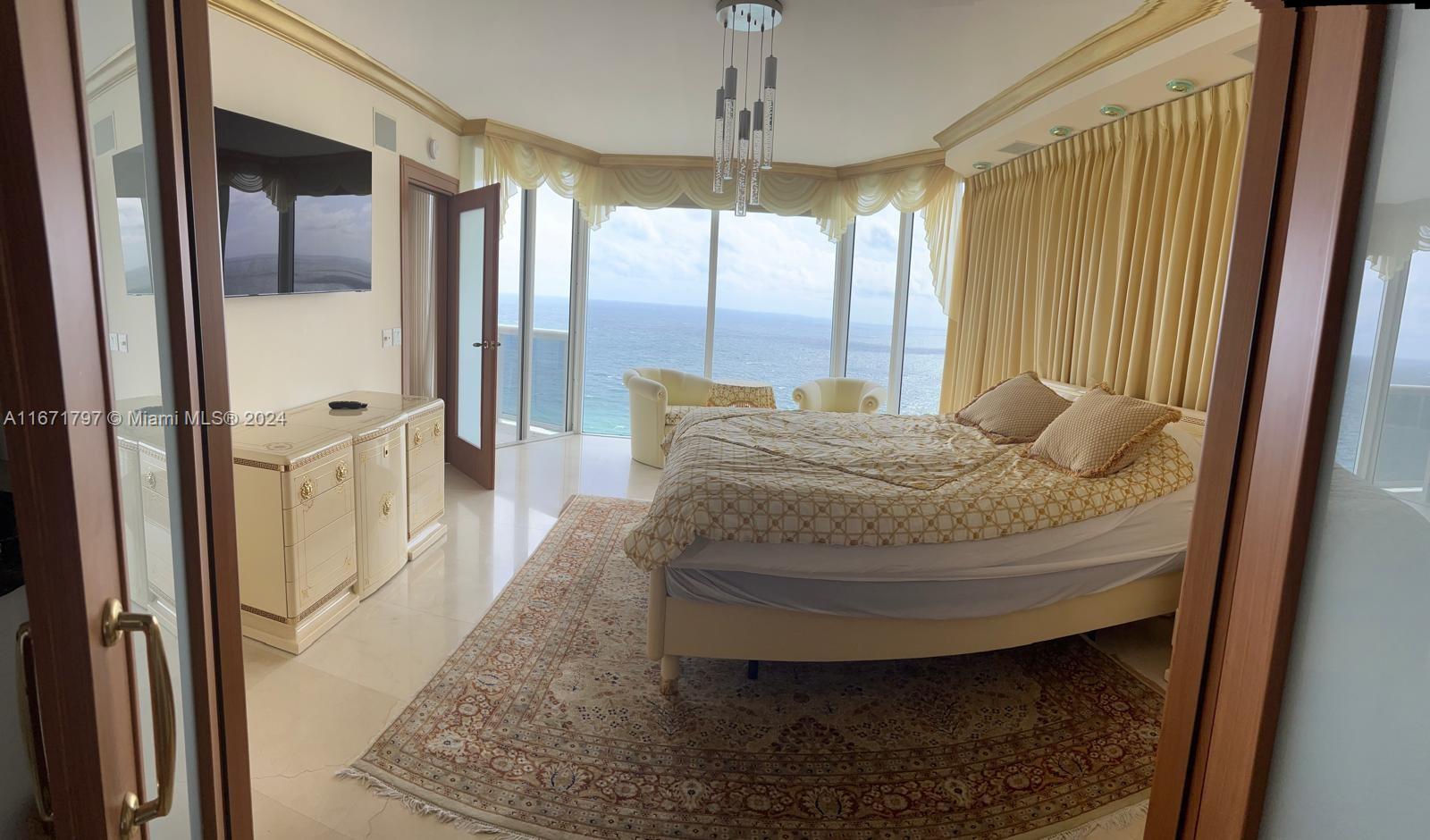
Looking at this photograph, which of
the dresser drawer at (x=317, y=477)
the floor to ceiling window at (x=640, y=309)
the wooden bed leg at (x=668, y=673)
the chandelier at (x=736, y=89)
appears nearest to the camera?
the wooden bed leg at (x=668, y=673)

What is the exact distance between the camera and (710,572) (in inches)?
101

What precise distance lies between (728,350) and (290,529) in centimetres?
1781

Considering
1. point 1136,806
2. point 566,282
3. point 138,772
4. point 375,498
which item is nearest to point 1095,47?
point 1136,806

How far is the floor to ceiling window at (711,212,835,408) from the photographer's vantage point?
15328 mm

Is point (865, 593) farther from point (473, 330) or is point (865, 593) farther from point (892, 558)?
point (473, 330)

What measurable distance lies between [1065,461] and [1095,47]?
1895 mm

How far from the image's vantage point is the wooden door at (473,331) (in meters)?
4.97

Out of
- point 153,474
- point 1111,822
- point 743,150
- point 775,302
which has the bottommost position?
point 1111,822

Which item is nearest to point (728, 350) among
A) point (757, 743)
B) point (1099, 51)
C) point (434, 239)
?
point (434, 239)

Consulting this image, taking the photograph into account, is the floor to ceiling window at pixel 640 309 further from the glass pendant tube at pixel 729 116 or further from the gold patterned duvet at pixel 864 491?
the gold patterned duvet at pixel 864 491

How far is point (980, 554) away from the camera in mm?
2658

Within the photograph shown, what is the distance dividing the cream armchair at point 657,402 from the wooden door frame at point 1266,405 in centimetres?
486

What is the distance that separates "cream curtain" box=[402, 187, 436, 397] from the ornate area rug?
2.86 metres

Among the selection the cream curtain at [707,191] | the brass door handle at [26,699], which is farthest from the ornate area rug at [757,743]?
the cream curtain at [707,191]
